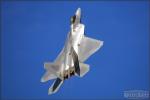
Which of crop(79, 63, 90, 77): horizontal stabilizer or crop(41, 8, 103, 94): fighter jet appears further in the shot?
crop(41, 8, 103, 94): fighter jet

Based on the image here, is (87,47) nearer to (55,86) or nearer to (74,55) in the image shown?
(74,55)

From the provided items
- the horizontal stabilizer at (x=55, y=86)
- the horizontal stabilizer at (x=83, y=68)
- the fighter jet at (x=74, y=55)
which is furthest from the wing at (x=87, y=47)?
the horizontal stabilizer at (x=55, y=86)

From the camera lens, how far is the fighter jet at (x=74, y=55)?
98.2ft

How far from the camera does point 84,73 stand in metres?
29.5

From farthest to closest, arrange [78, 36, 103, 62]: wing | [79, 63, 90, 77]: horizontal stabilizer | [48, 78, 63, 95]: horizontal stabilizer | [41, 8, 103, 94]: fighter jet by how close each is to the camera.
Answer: [48, 78, 63, 95]: horizontal stabilizer, [78, 36, 103, 62]: wing, [41, 8, 103, 94]: fighter jet, [79, 63, 90, 77]: horizontal stabilizer

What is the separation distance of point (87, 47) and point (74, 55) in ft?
7.76

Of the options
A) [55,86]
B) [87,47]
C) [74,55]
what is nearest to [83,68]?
[74,55]

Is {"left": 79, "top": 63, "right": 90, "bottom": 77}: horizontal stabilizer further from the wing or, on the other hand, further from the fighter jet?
the wing

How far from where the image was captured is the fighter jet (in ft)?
98.2

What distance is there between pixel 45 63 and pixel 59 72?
132 cm

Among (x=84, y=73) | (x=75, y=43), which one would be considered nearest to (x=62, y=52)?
(x=75, y=43)

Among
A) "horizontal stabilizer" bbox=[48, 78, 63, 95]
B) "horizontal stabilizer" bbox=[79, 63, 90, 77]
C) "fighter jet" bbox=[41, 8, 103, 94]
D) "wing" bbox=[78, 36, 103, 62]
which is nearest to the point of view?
"horizontal stabilizer" bbox=[79, 63, 90, 77]

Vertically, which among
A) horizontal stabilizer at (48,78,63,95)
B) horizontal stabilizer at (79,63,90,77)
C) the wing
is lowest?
horizontal stabilizer at (48,78,63,95)

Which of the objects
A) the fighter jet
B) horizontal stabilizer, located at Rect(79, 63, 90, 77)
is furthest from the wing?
horizontal stabilizer, located at Rect(79, 63, 90, 77)
